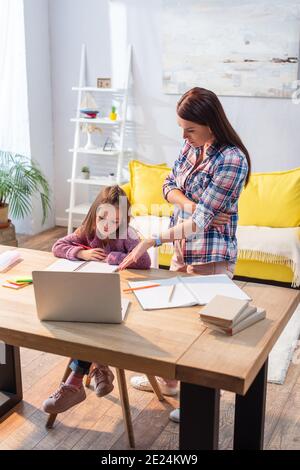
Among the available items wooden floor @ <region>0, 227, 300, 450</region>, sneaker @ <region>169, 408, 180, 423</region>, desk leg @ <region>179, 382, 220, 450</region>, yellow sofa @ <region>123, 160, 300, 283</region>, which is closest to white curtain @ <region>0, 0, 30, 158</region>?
yellow sofa @ <region>123, 160, 300, 283</region>

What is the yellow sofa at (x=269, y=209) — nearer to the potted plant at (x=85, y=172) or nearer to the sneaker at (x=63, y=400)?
the potted plant at (x=85, y=172)

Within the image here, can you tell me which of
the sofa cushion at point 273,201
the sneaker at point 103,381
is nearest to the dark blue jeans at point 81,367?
the sneaker at point 103,381

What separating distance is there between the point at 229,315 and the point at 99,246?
0.89 meters

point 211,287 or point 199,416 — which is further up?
point 211,287

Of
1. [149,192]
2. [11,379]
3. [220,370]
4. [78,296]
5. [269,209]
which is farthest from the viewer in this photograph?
[149,192]

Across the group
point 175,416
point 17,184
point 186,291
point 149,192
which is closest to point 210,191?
point 186,291

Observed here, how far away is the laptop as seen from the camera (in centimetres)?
182

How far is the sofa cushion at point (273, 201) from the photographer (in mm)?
4184

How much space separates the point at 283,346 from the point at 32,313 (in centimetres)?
176

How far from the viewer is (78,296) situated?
186 centimetres

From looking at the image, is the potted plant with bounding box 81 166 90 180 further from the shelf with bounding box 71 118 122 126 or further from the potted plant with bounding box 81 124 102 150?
the shelf with bounding box 71 118 122 126

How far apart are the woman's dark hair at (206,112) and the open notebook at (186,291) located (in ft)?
1.76

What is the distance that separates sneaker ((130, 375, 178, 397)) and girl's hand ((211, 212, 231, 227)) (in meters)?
0.83

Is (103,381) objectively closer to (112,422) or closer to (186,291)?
(112,422)
